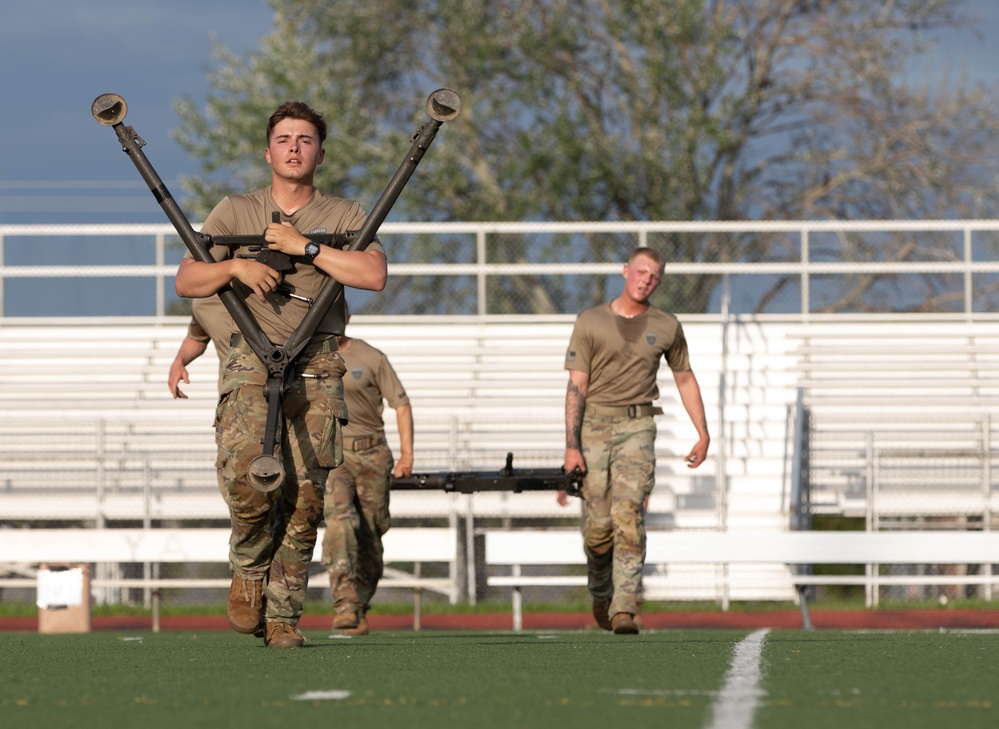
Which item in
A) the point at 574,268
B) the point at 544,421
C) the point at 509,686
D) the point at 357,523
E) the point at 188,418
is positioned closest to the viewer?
the point at 509,686

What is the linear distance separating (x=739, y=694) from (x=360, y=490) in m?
5.37

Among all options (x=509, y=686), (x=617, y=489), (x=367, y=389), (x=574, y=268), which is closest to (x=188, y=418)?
(x=574, y=268)

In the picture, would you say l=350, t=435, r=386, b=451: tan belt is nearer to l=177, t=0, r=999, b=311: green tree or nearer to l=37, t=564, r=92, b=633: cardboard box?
l=37, t=564, r=92, b=633: cardboard box

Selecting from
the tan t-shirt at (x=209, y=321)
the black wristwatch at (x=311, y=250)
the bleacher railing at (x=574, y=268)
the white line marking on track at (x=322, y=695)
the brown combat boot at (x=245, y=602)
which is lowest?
the white line marking on track at (x=322, y=695)

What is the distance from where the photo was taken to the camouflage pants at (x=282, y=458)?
6.45m

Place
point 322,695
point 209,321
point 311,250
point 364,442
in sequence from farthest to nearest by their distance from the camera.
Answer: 1. point 364,442
2. point 209,321
3. point 311,250
4. point 322,695

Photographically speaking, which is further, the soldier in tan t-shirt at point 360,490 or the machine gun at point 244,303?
the soldier in tan t-shirt at point 360,490

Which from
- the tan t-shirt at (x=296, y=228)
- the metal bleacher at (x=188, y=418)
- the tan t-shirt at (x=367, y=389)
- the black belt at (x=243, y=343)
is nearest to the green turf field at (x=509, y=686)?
the black belt at (x=243, y=343)

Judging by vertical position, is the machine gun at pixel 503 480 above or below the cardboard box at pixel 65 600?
above

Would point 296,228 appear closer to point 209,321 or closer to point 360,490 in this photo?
point 209,321

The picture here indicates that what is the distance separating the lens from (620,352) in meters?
9.36

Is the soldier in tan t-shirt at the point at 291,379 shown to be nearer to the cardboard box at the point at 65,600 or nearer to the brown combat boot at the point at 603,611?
the brown combat boot at the point at 603,611

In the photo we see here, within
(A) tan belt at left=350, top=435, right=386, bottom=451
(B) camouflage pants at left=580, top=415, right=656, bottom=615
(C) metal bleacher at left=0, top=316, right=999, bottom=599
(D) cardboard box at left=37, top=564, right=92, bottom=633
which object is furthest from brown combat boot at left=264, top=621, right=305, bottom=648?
(C) metal bleacher at left=0, top=316, right=999, bottom=599

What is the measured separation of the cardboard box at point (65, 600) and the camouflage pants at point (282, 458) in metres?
5.38
